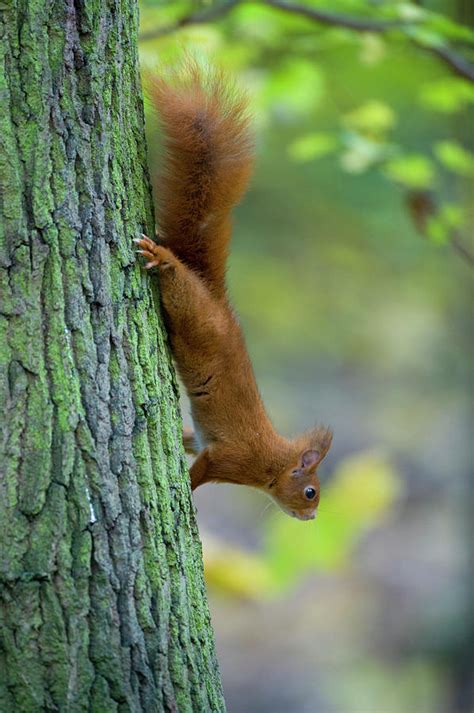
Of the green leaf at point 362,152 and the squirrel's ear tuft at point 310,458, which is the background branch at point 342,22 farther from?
the squirrel's ear tuft at point 310,458

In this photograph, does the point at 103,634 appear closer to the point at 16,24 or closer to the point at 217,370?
the point at 217,370

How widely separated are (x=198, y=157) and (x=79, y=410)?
0.97m

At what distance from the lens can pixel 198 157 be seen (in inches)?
105

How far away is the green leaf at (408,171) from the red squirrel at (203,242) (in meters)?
1.68

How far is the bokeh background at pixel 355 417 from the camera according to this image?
18.2 feet

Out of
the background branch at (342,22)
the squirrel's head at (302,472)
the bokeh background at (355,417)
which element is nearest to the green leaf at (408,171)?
the background branch at (342,22)

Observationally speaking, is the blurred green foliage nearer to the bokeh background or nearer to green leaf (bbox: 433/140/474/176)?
the bokeh background

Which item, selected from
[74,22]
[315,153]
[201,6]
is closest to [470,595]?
[315,153]

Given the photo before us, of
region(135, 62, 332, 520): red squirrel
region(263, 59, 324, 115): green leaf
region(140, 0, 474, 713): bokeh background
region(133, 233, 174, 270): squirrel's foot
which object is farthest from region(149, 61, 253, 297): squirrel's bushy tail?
region(140, 0, 474, 713): bokeh background

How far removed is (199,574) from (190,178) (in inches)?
45.4

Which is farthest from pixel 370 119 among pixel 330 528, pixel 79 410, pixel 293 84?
pixel 79 410

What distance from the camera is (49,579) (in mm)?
1982

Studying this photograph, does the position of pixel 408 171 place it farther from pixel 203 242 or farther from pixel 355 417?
pixel 355 417

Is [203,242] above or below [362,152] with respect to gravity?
below
